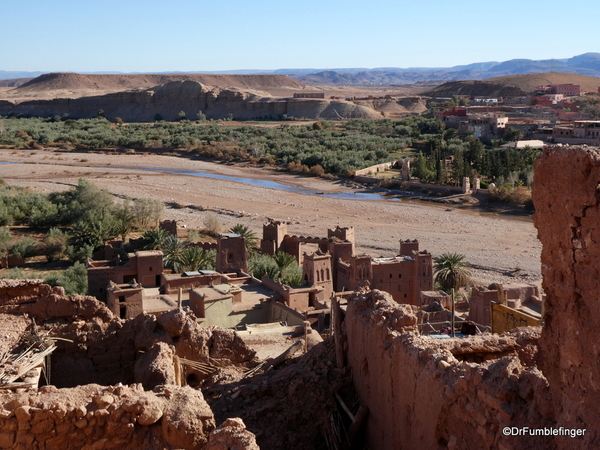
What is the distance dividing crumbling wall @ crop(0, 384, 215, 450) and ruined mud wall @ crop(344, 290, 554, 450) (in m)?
1.95

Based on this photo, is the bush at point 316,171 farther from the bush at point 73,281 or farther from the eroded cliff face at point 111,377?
the eroded cliff face at point 111,377

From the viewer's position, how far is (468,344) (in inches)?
311

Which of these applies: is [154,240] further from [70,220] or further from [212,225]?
[70,220]

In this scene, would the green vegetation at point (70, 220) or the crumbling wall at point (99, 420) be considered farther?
the green vegetation at point (70, 220)

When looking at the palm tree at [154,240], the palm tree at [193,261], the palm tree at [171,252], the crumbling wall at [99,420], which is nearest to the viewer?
the crumbling wall at [99,420]

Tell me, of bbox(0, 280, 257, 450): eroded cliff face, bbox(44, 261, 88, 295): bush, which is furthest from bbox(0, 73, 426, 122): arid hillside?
bbox(0, 280, 257, 450): eroded cliff face

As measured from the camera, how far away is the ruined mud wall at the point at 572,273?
15.9 feet

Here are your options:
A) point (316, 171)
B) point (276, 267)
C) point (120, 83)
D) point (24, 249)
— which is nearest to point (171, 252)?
point (276, 267)

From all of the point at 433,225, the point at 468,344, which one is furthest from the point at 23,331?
the point at 433,225

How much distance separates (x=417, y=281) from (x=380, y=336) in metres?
11.6

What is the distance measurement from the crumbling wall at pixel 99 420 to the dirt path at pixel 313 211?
65.7 ft

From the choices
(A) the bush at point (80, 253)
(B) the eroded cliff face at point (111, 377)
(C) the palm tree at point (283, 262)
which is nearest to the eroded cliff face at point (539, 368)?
(B) the eroded cliff face at point (111, 377)

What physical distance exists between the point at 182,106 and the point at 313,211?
6819 centimetres

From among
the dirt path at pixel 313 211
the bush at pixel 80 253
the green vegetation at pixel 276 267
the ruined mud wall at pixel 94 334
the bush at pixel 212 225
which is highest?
the ruined mud wall at pixel 94 334
